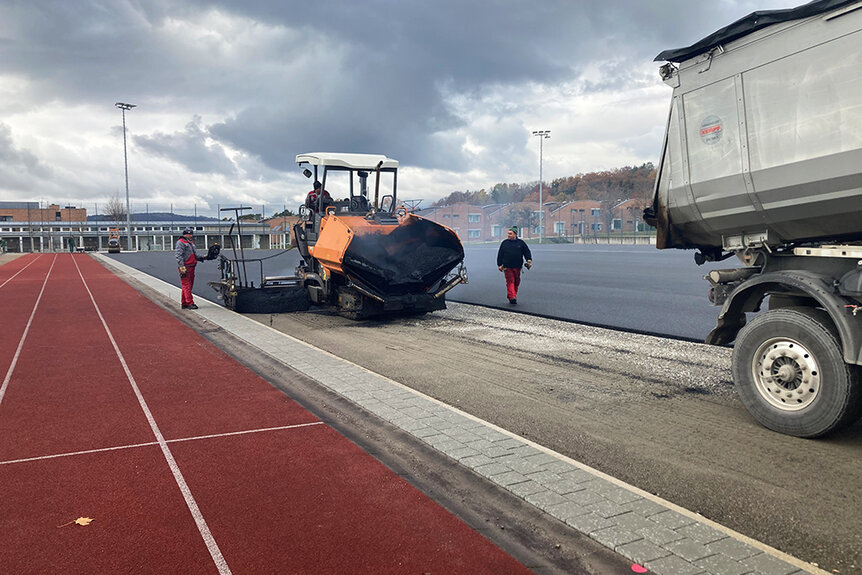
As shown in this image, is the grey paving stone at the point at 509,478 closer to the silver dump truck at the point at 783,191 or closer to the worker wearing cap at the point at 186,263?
the silver dump truck at the point at 783,191

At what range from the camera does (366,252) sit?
10828mm

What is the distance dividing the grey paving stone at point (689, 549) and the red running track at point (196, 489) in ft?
2.62

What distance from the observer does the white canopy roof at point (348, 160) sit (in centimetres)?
1190

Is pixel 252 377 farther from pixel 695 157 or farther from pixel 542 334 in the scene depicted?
pixel 695 157

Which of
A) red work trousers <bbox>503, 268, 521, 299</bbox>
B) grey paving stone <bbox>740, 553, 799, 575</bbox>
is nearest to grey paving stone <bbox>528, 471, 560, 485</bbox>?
grey paving stone <bbox>740, 553, 799, 575</bbox>

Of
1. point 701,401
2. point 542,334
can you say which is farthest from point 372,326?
point 701,401

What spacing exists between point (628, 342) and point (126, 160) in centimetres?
6821

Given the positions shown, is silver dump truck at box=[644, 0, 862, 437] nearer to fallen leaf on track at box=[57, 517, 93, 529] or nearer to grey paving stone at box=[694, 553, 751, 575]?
grey paving stone at box=[694, 553, 751, 575]

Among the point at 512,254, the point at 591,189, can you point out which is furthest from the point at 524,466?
the point at 591,189

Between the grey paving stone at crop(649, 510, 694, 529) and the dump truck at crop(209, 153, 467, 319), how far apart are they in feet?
24.6

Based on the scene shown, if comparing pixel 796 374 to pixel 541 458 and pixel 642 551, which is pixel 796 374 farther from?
pixel 642 551

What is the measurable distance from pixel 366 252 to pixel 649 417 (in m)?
6.22

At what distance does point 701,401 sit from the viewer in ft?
20.0

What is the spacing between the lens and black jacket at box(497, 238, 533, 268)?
523 inches
